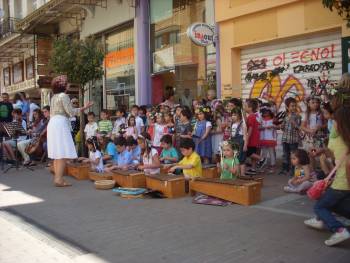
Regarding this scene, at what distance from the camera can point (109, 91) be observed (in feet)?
62.6

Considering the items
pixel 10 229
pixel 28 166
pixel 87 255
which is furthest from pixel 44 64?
pixel 87 255

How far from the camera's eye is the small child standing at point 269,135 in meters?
9.74

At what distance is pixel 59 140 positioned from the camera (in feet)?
28.5

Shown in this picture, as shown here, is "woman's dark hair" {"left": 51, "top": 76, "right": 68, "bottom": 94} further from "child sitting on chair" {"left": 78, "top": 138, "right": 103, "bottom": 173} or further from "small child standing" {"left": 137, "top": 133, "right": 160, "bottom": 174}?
"small child standing" {"left": 137, "top": 133, "right": 160, "bottom": 174}

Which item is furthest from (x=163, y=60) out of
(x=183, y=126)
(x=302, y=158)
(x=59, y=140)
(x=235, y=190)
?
(x=235, y=190)

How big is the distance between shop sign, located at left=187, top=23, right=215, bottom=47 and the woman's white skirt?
4726 mm

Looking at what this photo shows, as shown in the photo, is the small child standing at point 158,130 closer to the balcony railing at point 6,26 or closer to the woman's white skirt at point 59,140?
the woman's white skirt at point 59,140

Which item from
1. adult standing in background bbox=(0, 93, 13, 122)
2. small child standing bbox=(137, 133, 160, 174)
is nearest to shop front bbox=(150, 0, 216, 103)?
small child standing bbox=(137, 133, 160, 174)

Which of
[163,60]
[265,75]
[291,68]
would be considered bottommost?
[265,75]

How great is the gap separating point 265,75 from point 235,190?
5.80 m

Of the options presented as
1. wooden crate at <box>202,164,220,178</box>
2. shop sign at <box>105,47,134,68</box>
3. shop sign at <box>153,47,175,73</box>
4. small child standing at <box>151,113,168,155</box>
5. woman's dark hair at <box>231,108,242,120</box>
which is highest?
shop sign at <box>105,47,134,68</box>

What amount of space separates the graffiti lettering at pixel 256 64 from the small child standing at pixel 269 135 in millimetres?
2227

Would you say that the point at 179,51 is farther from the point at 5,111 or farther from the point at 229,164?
the point at 229,164

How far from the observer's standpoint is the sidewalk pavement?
4582 millimetres
